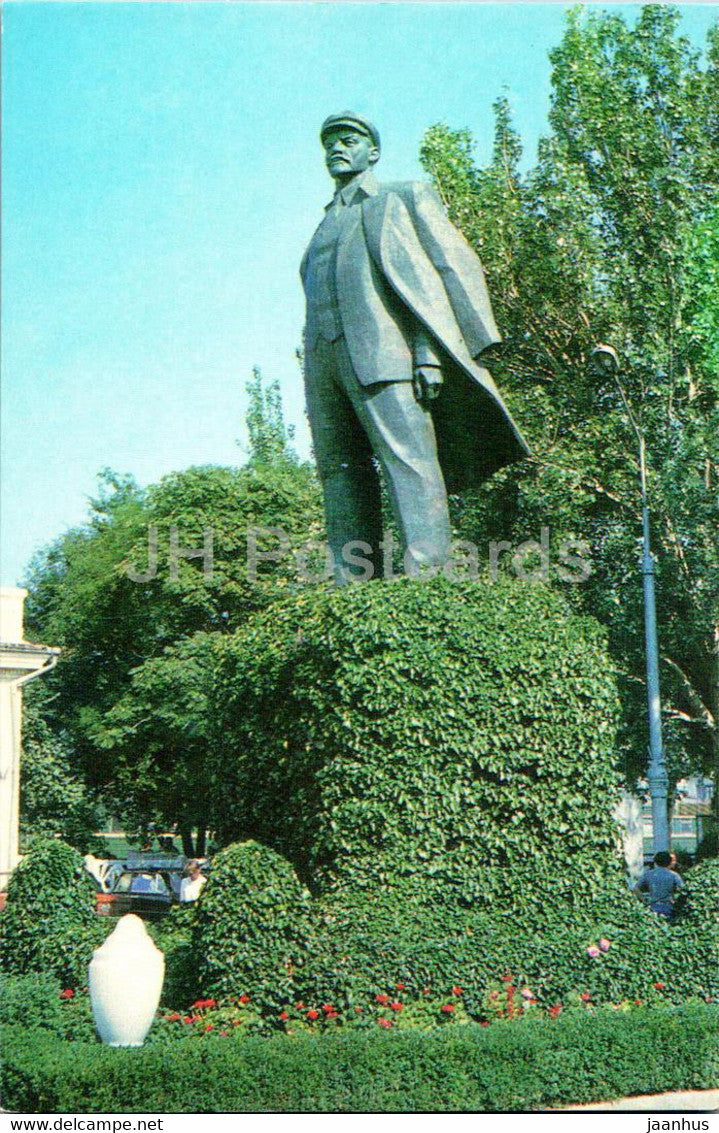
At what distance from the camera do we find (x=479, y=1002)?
21.9 ft

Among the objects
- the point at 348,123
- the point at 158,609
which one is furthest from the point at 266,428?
the point at 348,123

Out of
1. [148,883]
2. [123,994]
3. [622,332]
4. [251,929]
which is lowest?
[148,883]

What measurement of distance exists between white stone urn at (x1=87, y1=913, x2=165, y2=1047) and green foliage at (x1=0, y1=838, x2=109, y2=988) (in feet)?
5.54

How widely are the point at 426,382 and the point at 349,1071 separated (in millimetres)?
4615

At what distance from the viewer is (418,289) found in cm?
862

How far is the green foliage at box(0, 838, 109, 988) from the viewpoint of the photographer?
25.6 feet

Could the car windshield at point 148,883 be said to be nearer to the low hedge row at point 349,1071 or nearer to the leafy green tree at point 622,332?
the leafy green tree at point 622,332

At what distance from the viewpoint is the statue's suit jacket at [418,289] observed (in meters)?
8.64

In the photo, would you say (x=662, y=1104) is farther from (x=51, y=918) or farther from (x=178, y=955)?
(x=51, y=918)

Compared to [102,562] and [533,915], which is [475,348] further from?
[102,562]

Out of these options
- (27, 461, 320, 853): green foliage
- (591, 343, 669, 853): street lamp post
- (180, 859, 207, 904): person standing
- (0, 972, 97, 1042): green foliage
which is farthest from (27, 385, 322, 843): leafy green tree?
(0, 972, 97, 1042): green foliage

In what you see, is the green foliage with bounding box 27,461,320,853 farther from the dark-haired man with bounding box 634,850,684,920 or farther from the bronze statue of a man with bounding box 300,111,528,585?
the dark-haired man with bounding box 634,850,684,920

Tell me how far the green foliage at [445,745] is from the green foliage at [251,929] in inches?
17.8

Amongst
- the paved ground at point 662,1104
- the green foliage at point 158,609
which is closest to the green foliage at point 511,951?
the paved ground at point 662,1104
